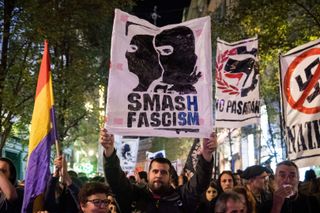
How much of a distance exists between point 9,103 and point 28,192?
9732 mm

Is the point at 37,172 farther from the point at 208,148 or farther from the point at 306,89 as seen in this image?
the point at 306,89

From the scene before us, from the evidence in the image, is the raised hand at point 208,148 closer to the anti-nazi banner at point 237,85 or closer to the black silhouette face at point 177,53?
the black silhouette face at point 177,53

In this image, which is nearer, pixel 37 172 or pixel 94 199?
pixel 94 199

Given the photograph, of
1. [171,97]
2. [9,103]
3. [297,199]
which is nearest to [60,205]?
[171,97]

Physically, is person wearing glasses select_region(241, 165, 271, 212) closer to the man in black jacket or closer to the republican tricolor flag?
the man in black jacket

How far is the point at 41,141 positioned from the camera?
6.35 m

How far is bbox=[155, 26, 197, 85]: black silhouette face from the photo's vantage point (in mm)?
6355

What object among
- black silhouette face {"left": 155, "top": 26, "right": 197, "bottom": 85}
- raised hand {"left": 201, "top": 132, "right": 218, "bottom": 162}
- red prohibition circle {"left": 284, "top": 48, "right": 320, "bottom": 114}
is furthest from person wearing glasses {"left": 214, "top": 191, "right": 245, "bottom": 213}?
red prohibition circle {"left": 284, "top": 48, "right": 320, "bottom": 114}

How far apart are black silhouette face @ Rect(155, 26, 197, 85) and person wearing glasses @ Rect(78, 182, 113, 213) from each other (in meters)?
1.71

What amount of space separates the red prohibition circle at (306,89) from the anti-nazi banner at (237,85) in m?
2.70

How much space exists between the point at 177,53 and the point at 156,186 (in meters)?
1.62

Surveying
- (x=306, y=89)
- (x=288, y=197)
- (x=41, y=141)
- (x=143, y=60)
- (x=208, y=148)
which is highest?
(x=143, y=60)

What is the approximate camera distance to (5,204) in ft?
Answer: 20.7

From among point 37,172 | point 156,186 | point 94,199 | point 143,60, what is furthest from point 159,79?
point 94,199
